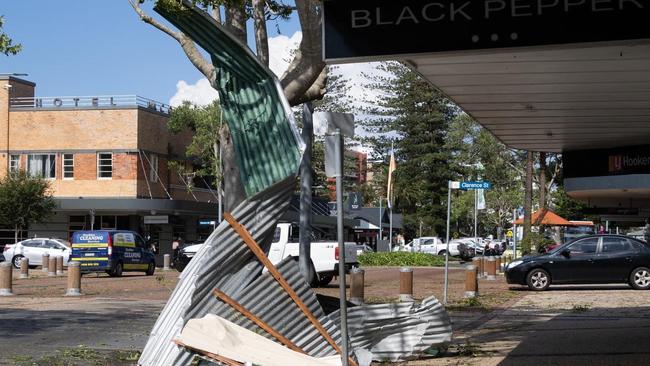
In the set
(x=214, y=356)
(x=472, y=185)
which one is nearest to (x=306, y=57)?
(x=214, y=356)

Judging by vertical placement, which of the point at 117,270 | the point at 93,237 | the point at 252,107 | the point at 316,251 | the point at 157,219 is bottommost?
the point at 117,270

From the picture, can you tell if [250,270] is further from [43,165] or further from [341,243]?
[43,165]

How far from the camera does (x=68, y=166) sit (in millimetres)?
55094

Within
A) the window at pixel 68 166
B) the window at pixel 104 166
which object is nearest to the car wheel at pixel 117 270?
the window at pixel 104 166

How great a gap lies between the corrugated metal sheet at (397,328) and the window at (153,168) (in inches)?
1786

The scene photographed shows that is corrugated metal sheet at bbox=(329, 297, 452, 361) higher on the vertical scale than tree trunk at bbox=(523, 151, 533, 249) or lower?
lower

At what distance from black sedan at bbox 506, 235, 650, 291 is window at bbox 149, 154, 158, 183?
1323 inches

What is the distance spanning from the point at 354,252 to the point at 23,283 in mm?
10902

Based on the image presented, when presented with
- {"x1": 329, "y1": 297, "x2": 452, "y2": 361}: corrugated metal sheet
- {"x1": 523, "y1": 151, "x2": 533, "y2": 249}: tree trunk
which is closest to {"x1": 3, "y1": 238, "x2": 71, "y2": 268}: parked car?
{"x1": 523, "y1": 151, "x2": 533, "y2": 249}: tree trunk

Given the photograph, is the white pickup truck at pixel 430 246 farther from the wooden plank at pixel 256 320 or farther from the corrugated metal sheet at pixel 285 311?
the wooden plank at pixel 256 320

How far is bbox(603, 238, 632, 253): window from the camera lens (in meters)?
25.6

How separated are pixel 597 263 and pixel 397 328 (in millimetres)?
15543

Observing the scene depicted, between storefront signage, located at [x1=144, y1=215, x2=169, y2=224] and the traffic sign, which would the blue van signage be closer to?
the traffic sign

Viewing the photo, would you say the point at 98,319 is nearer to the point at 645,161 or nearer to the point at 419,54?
the point at 645,161
